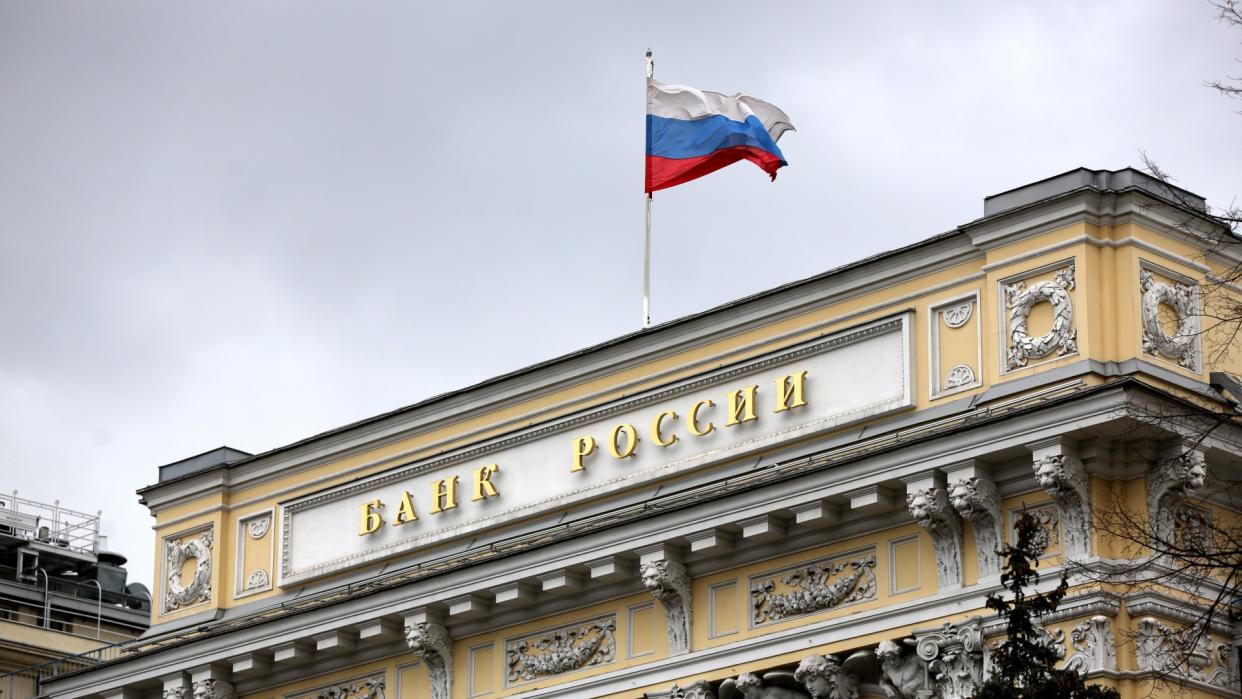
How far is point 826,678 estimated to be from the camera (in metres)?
27.7

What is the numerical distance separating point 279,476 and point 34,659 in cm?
1527

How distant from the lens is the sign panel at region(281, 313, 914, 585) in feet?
94.1

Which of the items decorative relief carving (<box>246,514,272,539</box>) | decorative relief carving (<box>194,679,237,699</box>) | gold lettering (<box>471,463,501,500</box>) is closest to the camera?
gold lettering (<box>471,463,501,500</box>)

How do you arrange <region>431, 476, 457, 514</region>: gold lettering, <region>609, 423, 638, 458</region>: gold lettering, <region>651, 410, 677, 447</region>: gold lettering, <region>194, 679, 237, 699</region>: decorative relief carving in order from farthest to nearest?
1. <region>194, 679, 237, 699</region>: decorative relief carving
2. <region>431, 476, 457, 514</region>: gold lettering
3. <region>609, 423, 638, 458</region>: gold lettering
4. <region>651, 410, 677, 447</region>: gold lettering

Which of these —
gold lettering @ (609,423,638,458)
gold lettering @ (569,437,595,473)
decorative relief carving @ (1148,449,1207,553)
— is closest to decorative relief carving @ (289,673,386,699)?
gold lettering @ (569,437,595,473)

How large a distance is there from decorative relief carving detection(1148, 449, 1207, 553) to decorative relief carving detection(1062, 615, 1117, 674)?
3.67 feet

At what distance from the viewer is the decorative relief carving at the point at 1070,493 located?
2583cm

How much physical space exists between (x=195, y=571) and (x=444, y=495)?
4.74 metres

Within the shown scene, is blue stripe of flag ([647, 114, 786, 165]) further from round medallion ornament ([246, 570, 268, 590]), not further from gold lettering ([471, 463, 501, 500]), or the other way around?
round medallion ornament ([246, 570, 268, 590])

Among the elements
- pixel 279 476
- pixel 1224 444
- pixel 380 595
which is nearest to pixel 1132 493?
pixel 1224 444

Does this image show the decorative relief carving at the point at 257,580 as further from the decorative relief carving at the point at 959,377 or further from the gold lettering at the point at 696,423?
the decorative relief carving at the point at 959,377

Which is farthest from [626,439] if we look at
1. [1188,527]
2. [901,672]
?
[1188,527]

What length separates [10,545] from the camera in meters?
53.2

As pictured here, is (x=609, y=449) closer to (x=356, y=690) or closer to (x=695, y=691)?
(x=695, y=691)
